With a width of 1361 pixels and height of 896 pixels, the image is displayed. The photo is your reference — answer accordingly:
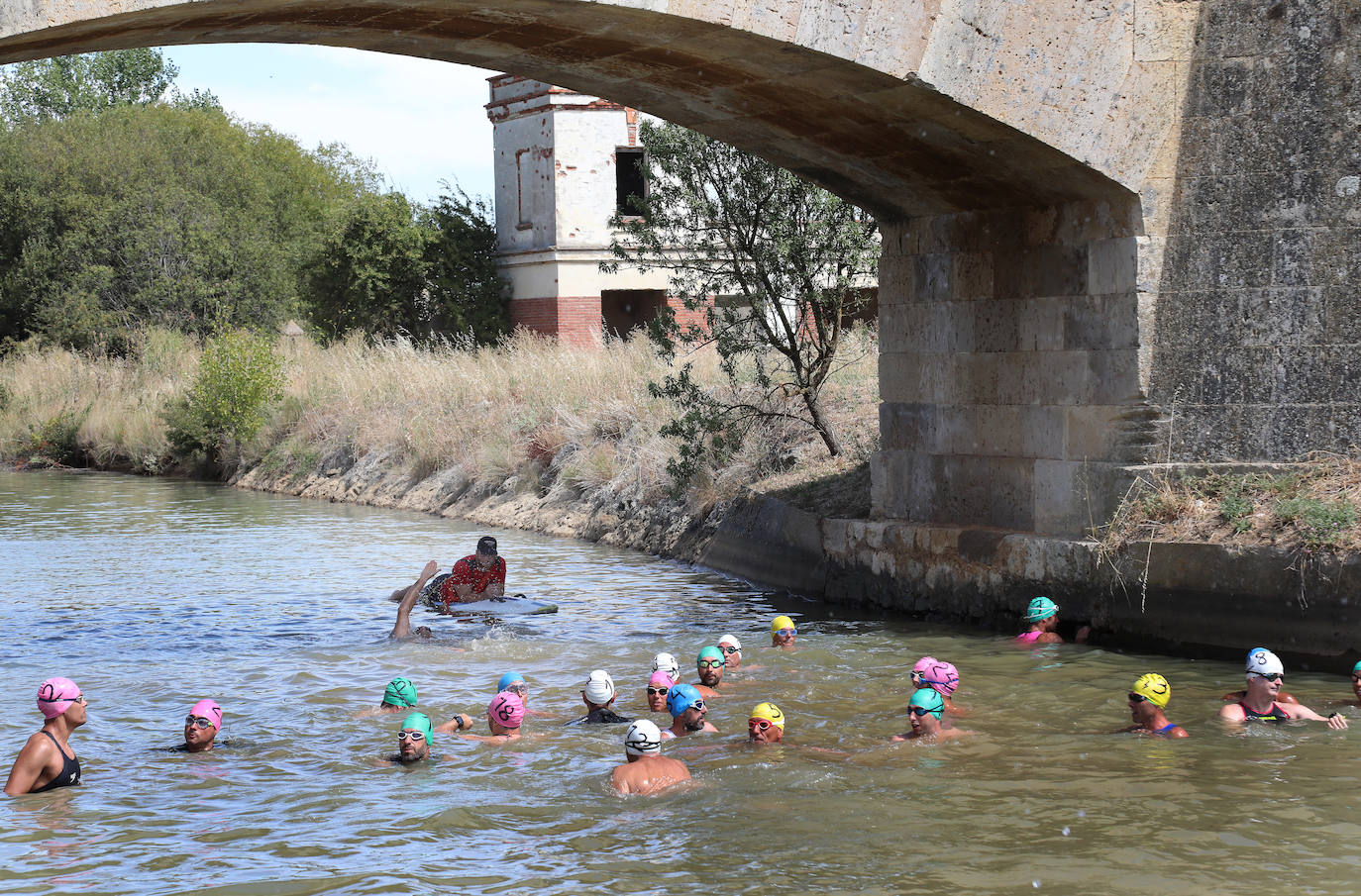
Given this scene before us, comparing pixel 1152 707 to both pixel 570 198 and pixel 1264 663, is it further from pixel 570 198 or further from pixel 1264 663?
pixel 570 198

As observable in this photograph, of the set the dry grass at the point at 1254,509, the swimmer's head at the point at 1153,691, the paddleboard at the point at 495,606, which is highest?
the dry grass at the point at 1254,509

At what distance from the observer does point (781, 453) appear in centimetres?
1745

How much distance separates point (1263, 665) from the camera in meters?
9.14

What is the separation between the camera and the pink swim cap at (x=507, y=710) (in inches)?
373

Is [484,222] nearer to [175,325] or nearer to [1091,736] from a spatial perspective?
[175,325]

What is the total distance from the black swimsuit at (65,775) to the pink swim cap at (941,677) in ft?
17.8

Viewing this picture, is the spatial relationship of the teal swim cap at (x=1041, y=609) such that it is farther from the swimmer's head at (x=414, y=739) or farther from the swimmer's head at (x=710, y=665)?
the swimmer's head at (x=414, y=739)

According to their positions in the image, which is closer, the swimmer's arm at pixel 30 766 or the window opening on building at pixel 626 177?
the swimmer's arm at pixel 30 766

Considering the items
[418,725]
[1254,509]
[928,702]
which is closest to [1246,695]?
[1254,509]

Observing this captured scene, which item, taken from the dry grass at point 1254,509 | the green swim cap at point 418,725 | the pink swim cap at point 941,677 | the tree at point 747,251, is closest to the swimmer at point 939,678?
the pink swim cap at point 941,677

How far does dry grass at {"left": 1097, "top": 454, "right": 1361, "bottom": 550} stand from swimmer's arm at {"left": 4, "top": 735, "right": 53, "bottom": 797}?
758 centimetres

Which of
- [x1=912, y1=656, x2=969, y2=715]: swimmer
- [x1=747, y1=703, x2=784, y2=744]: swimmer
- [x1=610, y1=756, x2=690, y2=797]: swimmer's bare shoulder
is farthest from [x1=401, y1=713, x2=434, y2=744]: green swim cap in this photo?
[x1=912, y1=656, x2=969, y2=715]: swimmer

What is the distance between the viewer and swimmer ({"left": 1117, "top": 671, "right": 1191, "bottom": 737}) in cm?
905

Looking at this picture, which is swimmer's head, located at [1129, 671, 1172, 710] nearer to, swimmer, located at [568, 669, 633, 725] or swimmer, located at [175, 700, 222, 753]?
swimmer, located at [568, 669, 633, 725]
